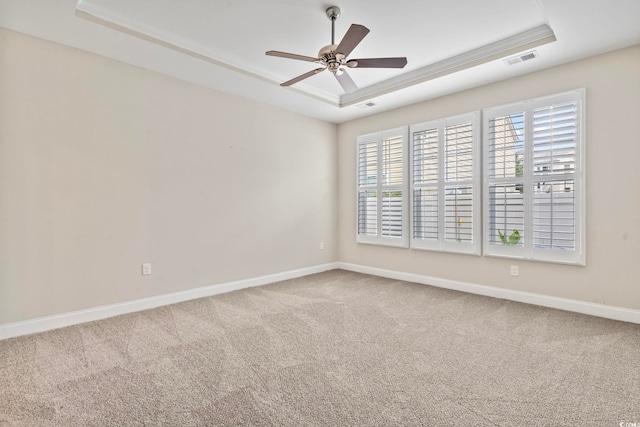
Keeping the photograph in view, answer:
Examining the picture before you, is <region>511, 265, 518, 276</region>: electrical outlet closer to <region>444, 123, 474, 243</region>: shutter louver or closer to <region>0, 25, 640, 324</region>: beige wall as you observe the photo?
<region>0, 25, 640, 324</region>: beige wall

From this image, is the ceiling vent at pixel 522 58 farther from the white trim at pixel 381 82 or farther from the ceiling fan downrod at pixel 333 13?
the ceiling fan downrod at pixel 333 13

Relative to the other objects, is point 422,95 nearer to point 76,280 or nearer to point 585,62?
point 585,62

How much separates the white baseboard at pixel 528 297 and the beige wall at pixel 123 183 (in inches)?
73.7

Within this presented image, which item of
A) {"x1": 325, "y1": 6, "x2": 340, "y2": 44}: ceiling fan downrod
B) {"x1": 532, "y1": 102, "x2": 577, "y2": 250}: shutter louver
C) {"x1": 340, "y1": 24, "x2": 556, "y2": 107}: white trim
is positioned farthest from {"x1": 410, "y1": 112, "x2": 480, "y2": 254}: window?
{"x1": 325, "y1": 6, "x2": 340, "y2": 44}: ceiling fan downrod

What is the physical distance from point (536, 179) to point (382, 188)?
81.8 inches

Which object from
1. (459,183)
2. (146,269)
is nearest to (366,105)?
(459,183)

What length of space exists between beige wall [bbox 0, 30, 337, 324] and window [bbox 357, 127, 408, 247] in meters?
1.26

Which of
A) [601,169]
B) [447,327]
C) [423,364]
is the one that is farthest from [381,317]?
[601,169]

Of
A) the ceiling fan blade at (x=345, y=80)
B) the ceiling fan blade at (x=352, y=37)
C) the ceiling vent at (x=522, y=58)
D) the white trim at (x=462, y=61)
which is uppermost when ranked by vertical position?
the white trim at (x=462, y=61)

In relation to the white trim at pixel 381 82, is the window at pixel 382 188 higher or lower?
lower

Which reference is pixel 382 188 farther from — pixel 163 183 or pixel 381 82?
pixel 163 183

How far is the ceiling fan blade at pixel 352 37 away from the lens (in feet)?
7.20

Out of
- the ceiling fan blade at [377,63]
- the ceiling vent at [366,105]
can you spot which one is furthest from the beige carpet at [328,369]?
the ceiling vent at [366,105]

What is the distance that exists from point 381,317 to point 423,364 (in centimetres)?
98
